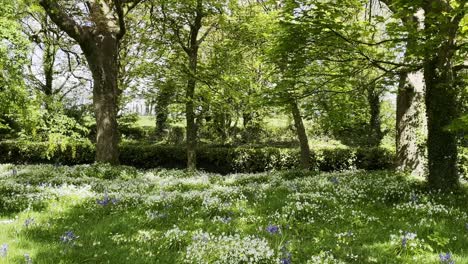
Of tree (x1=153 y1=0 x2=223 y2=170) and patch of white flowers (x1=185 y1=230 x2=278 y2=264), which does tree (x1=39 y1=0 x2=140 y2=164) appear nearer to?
tree (x1=153 y1=0 x2=223 y2=170)

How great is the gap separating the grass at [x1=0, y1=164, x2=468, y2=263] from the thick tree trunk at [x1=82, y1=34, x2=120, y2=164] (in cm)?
786

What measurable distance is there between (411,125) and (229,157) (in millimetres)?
16137

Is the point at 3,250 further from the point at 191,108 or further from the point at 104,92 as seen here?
the point at 191,108

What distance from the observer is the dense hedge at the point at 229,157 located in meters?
27.6

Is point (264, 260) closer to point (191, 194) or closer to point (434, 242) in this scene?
point (434, 242)

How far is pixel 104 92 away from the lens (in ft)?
64.9

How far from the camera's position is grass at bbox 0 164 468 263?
20.1 feet

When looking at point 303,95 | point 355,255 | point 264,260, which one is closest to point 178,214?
point 264,260

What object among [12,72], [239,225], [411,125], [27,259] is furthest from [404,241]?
[12,72]

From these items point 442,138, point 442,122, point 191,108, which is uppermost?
point 191,108

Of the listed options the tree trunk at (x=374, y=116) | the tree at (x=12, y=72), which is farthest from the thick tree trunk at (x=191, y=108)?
the tree trunk at (x=374, y=116)

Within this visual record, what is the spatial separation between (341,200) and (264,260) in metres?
5.03

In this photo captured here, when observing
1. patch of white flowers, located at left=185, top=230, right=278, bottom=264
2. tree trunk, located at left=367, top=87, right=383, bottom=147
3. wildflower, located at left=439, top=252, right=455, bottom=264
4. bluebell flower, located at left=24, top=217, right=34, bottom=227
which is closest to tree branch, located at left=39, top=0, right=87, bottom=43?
bluebell flower, located at left=24, top=217, right=34, bottom=227

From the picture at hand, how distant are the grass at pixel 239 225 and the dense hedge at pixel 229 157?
15.4 meters
